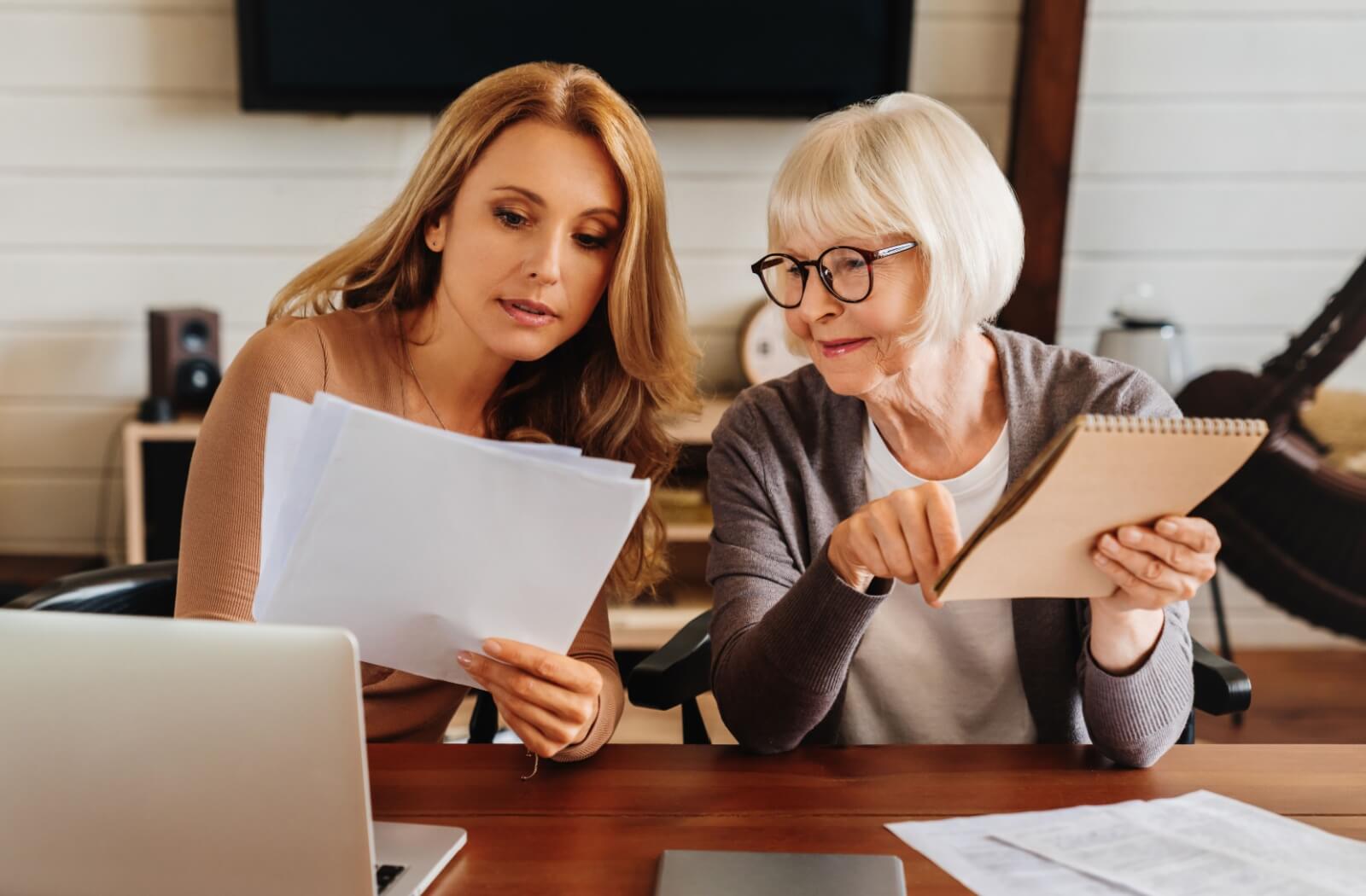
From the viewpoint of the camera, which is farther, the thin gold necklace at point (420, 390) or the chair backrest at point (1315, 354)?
the chair backrest at point (1315, 354)

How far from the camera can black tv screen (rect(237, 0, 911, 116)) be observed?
281cm

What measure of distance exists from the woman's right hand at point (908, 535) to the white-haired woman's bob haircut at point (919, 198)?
12.0 inches

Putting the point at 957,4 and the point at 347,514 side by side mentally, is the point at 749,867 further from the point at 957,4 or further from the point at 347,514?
the point at 957,4

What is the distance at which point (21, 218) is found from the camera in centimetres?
294

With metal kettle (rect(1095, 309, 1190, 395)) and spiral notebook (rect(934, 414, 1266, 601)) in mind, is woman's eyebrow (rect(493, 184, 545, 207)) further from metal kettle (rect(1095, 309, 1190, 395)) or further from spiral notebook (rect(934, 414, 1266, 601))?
metal kettle (rect(1095, 309, 1190, 395))

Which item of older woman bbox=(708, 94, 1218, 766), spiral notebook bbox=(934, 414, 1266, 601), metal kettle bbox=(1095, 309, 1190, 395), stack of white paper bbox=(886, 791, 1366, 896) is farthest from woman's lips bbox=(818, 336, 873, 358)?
metal kettle bbox=(1095, 309, 1190, 395)

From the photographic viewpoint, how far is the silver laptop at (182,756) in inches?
27.0

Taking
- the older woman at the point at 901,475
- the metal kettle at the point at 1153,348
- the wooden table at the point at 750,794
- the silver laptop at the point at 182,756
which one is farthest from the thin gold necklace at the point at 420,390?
the metal kettle at the point at 1153,348

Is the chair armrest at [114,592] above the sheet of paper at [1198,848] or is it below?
above

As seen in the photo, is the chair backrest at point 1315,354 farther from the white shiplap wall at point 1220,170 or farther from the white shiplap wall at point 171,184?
the white shiplap wall at point 171,184

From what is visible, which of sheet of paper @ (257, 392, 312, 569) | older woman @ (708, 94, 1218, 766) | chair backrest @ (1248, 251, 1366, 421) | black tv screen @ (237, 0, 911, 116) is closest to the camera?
sheet of paper @ (257, 392, 312, 569)

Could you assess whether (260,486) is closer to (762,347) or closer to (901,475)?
(901,475)

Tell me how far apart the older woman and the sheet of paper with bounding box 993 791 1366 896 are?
4.1 inches

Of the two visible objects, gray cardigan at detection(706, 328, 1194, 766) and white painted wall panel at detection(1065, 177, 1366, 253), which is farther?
white painted wall panel at detection(1065, 177, 1366, 253)
